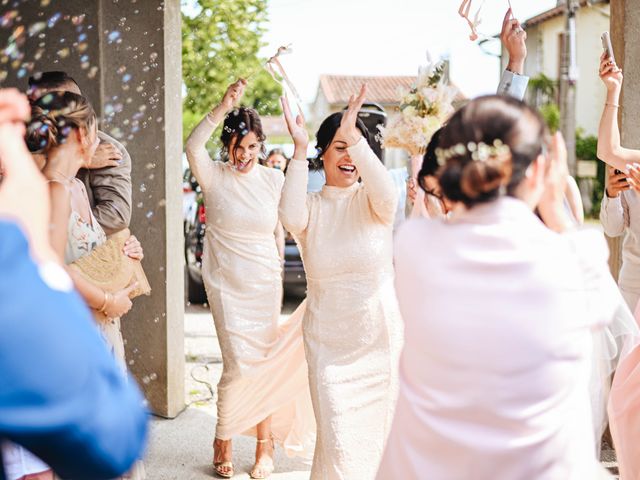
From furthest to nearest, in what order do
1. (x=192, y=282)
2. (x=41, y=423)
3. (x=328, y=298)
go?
(x=192, y=282)
(x=328, y=298)
(x=41, y=423)

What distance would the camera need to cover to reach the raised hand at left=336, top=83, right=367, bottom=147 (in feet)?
15.2

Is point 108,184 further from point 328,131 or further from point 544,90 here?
point 544,90

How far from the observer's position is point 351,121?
4707mm

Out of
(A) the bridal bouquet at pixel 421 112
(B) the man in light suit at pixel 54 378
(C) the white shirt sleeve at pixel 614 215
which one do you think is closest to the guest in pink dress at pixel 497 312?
(B) the man in light suit at pixel 54 378

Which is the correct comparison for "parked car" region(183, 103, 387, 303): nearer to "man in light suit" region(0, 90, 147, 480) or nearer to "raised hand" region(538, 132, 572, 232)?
"raised hand" region(538, 132, 572, 232)

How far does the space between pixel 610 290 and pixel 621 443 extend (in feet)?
7.45

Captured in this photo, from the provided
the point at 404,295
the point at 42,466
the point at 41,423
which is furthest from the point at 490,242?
the point at 42,466

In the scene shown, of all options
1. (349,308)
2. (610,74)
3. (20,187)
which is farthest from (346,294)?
(20,187)

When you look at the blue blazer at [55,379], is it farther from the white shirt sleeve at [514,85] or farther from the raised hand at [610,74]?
the raised hand at [610,74]

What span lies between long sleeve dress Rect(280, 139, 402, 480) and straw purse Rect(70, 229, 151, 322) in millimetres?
1209

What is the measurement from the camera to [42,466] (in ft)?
11.1

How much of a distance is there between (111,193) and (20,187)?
Answer: 326 cm

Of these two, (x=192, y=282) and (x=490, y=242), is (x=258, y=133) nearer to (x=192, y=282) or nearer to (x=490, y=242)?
(x=490, y=242)

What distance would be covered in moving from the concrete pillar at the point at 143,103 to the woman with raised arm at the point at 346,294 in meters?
2.06
